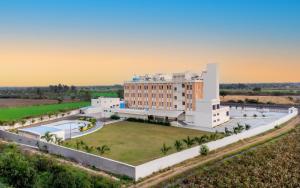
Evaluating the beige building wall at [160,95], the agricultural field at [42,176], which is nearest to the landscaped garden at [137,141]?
the agricultural field at [42,176]

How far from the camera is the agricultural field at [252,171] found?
18.6m

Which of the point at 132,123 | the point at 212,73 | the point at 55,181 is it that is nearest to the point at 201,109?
the point at 212,73

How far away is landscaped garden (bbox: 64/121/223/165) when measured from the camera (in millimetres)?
24622

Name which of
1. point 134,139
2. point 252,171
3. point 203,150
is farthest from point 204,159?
point 134,139

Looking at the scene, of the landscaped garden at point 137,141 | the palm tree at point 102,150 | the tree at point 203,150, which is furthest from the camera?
the tree at point 203,150

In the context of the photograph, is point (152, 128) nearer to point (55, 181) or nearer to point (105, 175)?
point (105, 175)

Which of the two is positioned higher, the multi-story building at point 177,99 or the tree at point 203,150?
the multi-story building at point 177,99

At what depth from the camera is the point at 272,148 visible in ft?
88.8

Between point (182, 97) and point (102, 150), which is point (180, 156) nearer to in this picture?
point (102, 150)

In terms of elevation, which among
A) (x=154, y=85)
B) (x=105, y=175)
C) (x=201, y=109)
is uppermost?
(x=154, y=85)

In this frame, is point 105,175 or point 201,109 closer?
Answer: point 105,175

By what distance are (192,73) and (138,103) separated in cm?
1287

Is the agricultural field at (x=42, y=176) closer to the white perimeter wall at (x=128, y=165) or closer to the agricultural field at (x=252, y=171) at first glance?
the white perimeter wall at (x=128, y=165)

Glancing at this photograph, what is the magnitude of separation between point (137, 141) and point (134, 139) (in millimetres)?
1162
